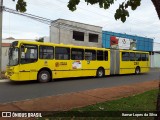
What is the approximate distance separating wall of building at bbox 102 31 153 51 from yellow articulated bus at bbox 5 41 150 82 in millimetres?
12570

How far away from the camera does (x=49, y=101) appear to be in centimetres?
897

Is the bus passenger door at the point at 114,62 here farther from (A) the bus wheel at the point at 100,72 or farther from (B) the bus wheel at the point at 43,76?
(B) the bus wheel at the point at 43,76

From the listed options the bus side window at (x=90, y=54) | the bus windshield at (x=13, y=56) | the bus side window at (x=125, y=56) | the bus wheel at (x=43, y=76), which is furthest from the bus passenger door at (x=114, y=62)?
the bus windshield at (x=13, y=56)

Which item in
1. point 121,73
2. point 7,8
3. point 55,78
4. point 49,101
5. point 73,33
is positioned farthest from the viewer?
point 73,33

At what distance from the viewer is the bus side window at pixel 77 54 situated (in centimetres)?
1792

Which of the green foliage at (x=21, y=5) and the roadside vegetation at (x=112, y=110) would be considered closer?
the green foliage at (x=21, y=5)

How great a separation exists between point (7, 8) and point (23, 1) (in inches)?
523

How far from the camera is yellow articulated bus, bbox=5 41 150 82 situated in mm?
14867

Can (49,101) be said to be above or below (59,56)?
below

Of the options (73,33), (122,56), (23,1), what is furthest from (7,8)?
(73,33)

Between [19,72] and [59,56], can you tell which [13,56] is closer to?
[19,72]

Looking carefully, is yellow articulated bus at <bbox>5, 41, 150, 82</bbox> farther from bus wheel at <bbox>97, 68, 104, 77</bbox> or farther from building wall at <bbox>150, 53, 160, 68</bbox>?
building wall at <bbox>150, 53, 160, 68</bbox>

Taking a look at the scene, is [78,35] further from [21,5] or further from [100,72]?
[21,5]

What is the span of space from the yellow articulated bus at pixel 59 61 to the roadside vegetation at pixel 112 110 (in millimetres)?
7948
